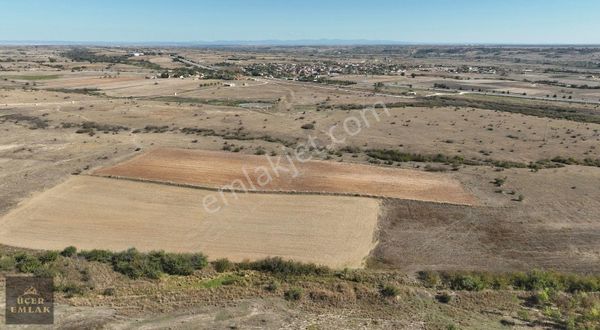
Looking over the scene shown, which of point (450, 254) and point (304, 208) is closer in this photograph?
point (450, 254)

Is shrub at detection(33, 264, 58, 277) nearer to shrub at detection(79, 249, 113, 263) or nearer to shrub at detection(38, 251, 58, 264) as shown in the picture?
shrub at detection(38, 251, 58, 264)

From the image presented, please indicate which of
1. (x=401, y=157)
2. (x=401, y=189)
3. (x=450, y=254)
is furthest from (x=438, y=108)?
(x=450, y=254)

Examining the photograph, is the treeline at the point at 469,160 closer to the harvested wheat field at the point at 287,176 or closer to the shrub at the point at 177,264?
the harvested wheat field at the point at 287,176

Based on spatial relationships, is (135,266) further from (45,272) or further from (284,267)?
(284,267)

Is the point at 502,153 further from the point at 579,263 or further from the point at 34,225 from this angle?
the point at 34,225

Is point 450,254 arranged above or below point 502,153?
below

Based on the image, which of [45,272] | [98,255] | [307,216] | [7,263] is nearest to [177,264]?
[98,255]

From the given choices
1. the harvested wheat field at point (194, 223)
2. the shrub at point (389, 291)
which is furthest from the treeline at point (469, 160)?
the shrub at point (389, 291)
